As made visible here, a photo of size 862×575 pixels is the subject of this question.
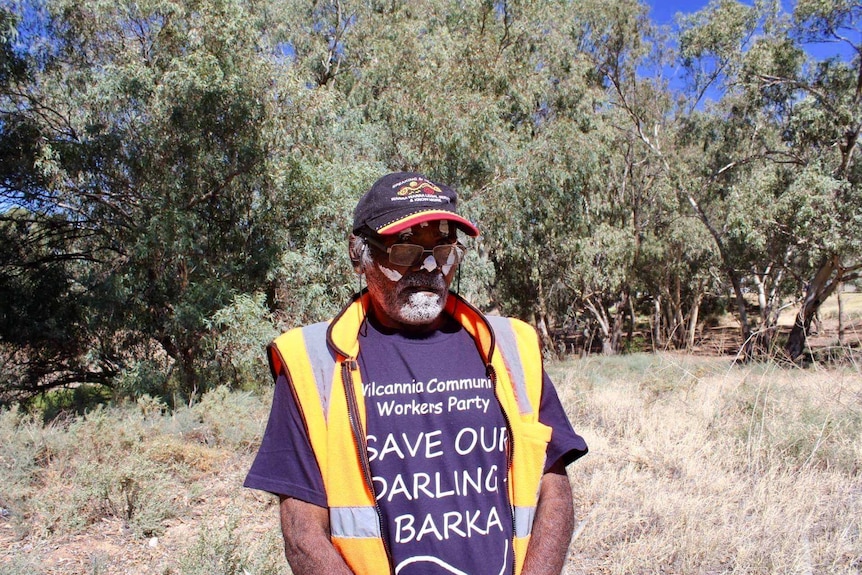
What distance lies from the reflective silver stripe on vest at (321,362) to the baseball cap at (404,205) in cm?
30

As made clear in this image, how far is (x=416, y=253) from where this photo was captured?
5.18ft

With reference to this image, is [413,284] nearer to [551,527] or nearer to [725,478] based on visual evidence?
[551,527]

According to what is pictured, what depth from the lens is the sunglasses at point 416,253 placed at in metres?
1.57

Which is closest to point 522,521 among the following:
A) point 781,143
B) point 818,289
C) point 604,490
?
point 604,490

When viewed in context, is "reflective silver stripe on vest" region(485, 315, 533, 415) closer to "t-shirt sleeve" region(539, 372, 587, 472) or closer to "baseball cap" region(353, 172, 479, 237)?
"t-shirt sleeve" region(539, 372, 587, 472)

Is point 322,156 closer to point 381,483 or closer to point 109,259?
point 109,259

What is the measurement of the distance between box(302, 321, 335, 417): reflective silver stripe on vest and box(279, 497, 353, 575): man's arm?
216mm

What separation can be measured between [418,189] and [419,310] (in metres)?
0.30

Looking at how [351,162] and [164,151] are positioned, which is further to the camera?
[351,162]

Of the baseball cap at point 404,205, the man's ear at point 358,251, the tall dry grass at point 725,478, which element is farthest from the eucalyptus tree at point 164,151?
the baseball cap at point 404,205

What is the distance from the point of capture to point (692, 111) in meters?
20.3

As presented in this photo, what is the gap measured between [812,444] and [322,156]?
6.73 metres

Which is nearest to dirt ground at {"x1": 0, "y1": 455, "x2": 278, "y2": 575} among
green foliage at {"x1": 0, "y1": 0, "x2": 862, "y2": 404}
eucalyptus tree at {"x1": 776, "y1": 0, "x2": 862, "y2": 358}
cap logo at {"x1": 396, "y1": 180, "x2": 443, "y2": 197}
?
cap logo at {"x1": 396, "y1": 180, "x2": 443, "y2": 197}

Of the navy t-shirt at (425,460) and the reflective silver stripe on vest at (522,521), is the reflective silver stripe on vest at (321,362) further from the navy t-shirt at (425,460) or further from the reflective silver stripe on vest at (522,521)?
the reflective silver stripe on vest at (522,521)
